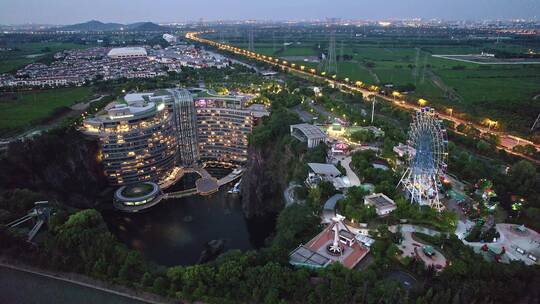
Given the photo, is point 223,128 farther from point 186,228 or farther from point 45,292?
point 45,292

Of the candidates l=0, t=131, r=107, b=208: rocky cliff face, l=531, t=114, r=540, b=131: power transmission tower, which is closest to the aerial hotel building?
l=0, t=131, r=107, b=208: rocky cliff face

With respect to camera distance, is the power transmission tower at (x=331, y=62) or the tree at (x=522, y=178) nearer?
the tree at (x=522, y=178)

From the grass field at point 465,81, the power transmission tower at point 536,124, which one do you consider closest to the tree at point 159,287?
the grass field at point 465,81

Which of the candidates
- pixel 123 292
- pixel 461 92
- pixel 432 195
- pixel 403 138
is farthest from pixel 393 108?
pixel 123 292

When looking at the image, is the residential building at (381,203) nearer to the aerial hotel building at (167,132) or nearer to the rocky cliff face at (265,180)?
the rocky cliff face at (265,180)

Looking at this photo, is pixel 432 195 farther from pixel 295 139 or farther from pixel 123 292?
pixel 123 292

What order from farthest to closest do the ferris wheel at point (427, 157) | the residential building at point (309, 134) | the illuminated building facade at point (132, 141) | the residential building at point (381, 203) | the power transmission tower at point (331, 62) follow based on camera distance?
the power transmission tower at point (331, 62) → the illuminated building facade at point (132, 141) → the residential building at point (309, 134) → the ferris wheel at point (427, 157) → the residential building at point (381, 203)

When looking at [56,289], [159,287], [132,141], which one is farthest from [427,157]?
[132,141]

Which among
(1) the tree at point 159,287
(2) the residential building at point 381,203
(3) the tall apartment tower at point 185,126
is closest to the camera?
(1) the tree at point 159,287

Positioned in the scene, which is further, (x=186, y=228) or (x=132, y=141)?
(x=132, y=141)
